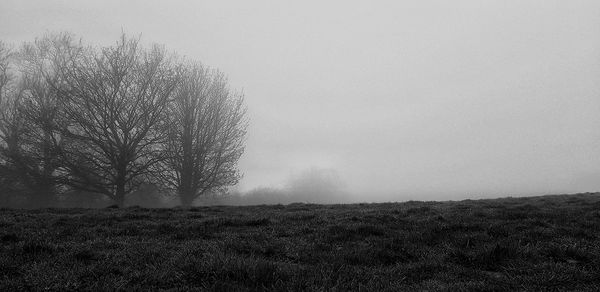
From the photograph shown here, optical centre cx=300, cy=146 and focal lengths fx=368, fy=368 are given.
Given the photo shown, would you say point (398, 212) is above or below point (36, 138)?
below

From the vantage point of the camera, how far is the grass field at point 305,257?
5301 millimetres

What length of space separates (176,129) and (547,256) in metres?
31.6

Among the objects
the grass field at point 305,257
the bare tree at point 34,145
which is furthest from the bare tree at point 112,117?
the grass field at point 305,257

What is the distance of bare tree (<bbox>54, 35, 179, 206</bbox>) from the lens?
101 feet

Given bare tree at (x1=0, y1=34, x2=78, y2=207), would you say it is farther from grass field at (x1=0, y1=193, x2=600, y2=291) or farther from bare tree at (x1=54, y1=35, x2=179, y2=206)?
grass field at (x1=0, y1=193, x2=600, y2=291)

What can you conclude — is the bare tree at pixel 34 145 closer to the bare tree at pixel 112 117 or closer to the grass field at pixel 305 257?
the bare tree at pixel 112 117

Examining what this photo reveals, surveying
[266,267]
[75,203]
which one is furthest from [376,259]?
[75,203]

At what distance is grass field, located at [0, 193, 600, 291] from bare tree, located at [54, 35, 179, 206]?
72.7 ft

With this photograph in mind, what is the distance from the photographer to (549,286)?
5527 mm

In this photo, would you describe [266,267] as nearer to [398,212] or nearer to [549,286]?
[549,286]

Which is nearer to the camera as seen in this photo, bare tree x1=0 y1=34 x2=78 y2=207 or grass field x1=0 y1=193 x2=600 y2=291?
grass field x1=0 y1=193 x2=600 y2=291

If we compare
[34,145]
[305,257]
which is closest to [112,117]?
[34,145]

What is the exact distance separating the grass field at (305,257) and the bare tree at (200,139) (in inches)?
950

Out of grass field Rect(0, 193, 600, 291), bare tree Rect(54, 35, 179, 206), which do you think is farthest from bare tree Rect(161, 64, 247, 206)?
grass field Rect(0, 193, 600, 291)
